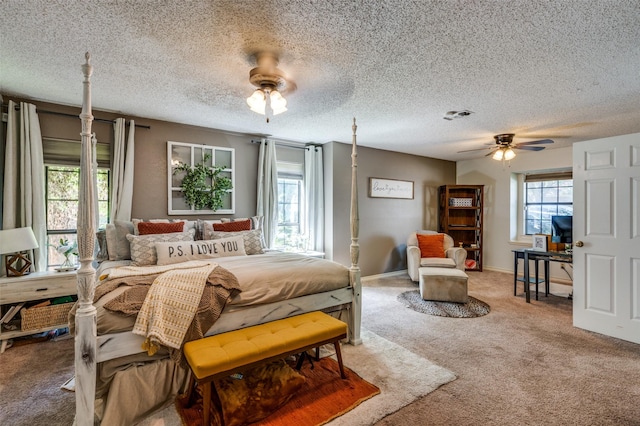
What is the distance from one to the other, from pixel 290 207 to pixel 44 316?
3309 millimetres

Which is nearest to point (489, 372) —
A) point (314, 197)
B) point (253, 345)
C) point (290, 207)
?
point (253, 345)

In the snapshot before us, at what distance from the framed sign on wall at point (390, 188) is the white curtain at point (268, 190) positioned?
1.86 meters

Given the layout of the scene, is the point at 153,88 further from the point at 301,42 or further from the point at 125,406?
the point at 125,406


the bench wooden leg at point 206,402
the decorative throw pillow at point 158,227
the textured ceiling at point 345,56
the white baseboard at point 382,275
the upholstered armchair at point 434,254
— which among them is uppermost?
the textured ceiling at point 345,56

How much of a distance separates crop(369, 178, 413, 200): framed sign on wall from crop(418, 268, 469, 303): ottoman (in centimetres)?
192

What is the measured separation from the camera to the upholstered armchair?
4.88 m

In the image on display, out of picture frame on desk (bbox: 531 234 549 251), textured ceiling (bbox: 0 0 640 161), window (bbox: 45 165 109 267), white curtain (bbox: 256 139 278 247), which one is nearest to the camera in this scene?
textured ceiling (bbox: 0 0 640 161)

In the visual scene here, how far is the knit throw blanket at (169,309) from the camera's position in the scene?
1800 millimetres

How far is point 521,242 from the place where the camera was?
227 inches

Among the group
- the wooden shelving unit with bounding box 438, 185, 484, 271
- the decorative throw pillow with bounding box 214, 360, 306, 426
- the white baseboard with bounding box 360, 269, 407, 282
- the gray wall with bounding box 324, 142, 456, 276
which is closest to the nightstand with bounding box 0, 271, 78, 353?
the decorative throw pillow with bounding box 214, 360, 306, 426

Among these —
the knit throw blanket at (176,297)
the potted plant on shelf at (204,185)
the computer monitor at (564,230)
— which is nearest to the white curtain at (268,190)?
the potted plant on shelf at (204,185)

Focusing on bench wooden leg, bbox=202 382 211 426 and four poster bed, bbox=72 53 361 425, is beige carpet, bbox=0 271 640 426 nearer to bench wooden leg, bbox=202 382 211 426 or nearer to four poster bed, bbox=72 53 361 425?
four poster bed, bbox=72 53 361 425

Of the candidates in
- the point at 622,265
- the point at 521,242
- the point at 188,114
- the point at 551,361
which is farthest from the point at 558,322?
the point at 188,114

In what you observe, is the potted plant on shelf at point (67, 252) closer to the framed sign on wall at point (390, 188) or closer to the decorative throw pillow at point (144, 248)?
the decorative throw pillow at point (144, 248)
